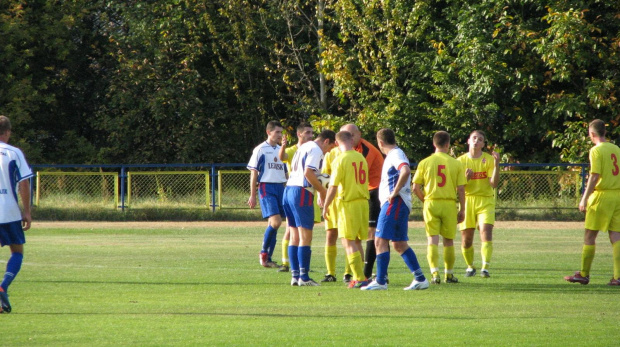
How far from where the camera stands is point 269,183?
1423cm

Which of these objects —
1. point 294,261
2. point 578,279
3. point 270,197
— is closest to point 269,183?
point 270,197

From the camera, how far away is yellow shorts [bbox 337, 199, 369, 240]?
35.7 feet

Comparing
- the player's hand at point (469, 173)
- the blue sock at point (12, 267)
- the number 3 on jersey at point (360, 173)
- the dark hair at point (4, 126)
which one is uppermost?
the dark hair at point (4, 126)

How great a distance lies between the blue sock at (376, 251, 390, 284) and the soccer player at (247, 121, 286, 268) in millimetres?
3340

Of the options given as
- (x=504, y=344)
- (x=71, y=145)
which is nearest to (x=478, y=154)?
(x=504, y=344)

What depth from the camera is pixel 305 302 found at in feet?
32.4

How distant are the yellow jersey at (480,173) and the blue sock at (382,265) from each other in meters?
2.58

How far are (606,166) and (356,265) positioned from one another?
11.3ft

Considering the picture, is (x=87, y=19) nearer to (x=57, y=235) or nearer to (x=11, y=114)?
(x=11, y=114)

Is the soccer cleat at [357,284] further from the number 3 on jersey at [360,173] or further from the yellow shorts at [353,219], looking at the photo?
the number 3 on jersey at [360,173]

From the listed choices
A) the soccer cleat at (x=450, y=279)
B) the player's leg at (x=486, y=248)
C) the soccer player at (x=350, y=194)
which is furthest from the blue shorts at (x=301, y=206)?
the player's leg at (x=486, y=248)

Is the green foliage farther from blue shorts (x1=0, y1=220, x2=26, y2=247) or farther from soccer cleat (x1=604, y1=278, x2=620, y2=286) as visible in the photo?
blue shorts (x1=0, y1=220, x2=26, y2=247)

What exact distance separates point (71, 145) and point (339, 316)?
29852mm

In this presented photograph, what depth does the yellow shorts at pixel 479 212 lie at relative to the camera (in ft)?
42.0
